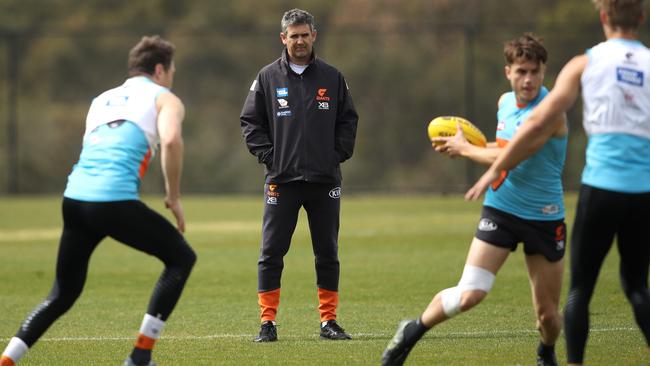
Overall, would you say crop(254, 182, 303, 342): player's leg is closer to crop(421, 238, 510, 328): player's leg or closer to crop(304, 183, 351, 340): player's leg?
crop(304, 183, 351, 340): player's leg

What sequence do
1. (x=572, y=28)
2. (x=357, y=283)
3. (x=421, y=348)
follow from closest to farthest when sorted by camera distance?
(x=421, y=348), (x=357, y=283), (x=572, y=28)

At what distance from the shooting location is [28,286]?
1160 cm

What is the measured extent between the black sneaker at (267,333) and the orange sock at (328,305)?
40 centimetres

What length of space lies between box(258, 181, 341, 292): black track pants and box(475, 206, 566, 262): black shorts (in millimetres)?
2101

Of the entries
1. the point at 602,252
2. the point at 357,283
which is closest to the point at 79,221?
the point at 602,252

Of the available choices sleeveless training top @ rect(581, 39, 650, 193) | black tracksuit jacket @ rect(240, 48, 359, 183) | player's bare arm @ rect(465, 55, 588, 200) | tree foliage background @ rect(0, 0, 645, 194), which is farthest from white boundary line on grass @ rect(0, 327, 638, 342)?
tree foliage background @ rect(0, 0, 645, 194)

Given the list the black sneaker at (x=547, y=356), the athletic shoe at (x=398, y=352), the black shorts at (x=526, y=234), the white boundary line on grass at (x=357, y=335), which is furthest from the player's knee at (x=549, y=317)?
the white boundary line on grass at (x=357, y=335)

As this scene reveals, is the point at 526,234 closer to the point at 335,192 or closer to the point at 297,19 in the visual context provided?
the point at 335,192

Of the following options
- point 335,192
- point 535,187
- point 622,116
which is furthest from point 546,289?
point 335,192

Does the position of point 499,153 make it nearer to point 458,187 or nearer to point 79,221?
point 79,221

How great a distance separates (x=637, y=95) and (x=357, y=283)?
20.1 feet

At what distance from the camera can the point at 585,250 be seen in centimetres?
580

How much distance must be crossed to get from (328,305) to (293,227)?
0.63 m

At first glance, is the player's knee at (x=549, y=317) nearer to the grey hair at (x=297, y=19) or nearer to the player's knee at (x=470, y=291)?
the player's knee at (x=470, y=291)
